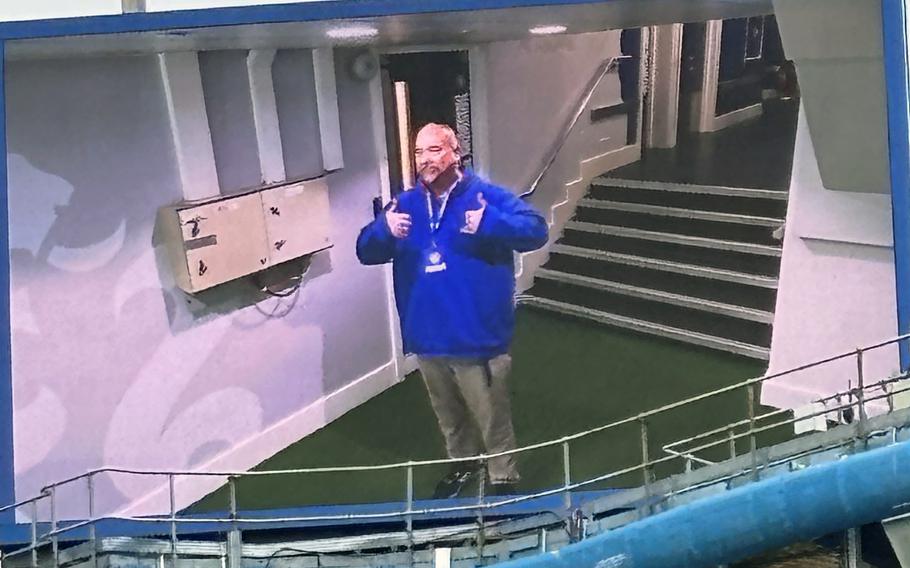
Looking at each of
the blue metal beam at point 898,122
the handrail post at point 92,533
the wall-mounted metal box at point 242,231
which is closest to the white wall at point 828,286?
the blue metal beam at point 898,122

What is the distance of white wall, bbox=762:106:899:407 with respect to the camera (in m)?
1.09

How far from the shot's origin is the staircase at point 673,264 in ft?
3.89

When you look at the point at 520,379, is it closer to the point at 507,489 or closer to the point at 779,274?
the point at 507,489

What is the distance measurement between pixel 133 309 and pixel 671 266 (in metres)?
0.77

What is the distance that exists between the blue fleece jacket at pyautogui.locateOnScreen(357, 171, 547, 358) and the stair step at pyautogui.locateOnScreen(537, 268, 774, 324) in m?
0.07

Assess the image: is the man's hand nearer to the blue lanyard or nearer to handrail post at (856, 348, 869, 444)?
the blue lanyard

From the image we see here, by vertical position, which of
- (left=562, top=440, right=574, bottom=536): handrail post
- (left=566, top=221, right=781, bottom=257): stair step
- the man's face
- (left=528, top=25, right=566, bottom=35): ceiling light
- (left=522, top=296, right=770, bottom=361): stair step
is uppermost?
(left=528, top=25, right=566, bottom=35): ceiling light

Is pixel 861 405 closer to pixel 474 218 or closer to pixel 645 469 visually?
pixel 645 469

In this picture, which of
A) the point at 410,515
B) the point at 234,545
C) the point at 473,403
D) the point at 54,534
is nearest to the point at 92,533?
the point at 54,534

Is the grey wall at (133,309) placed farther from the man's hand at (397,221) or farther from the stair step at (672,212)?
the stair step at (672,212)

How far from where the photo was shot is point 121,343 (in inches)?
49.1

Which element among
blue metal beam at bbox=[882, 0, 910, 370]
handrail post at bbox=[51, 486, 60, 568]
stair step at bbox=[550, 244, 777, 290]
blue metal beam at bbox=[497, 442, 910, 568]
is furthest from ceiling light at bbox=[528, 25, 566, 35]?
handrail post at bbox=[51, 486, 60, 568]

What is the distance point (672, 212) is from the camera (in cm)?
125

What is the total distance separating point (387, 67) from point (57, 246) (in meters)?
0.52
